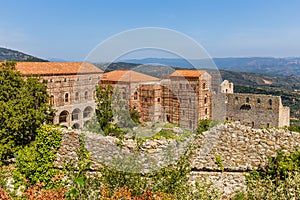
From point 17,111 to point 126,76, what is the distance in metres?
3.52

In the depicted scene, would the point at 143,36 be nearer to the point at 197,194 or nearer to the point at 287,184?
the point at 197,194

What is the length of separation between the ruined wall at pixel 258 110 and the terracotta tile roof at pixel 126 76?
17.2 meters

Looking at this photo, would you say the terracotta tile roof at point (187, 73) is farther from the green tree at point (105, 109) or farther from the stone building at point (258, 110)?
the stone building at point (258, 110)

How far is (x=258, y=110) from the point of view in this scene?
78.4ft

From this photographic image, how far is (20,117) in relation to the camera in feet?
29.8

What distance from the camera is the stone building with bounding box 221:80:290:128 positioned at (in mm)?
23219

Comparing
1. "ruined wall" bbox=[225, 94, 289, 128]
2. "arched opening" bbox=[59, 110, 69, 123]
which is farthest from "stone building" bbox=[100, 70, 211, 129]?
"arched opening" bbox=[59, 110, 69, 123]

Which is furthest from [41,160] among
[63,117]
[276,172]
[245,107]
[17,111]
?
[63,117]

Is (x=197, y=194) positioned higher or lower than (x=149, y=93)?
lower

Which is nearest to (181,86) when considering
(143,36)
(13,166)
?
(143,36)

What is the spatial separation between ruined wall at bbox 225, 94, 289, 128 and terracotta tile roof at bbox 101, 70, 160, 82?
1725 cm

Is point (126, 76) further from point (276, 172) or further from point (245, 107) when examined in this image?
point (245, 107)

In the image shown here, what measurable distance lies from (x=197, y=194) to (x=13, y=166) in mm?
5777

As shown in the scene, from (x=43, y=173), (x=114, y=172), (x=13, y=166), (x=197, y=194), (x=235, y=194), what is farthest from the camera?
(x=13, y=166)
